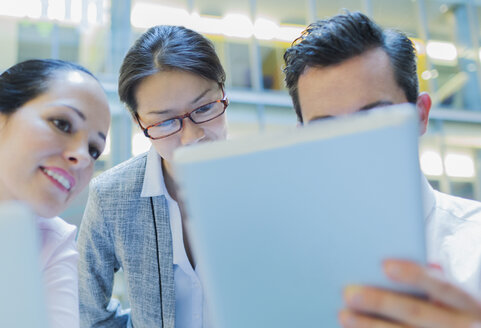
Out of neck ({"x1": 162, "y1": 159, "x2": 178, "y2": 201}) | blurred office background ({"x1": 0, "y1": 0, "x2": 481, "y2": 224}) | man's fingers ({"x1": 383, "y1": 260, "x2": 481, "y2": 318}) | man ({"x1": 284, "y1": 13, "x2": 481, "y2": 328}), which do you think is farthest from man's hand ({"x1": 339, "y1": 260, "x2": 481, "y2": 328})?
blurred office background ({"x1": 0, "y1": 0, "x2": 481, "y2": 224})

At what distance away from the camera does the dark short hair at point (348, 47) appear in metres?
1.22

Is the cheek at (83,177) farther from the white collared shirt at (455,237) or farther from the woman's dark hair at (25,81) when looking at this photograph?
the white collared shirt at (455,237)

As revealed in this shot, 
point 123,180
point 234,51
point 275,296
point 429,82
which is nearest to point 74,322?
point 123,180

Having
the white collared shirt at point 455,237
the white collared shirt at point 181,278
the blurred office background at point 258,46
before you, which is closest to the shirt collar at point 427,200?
the white collared shirt at point 455,237

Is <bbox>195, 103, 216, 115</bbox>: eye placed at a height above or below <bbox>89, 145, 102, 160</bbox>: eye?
above

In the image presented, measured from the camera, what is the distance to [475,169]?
6.16m

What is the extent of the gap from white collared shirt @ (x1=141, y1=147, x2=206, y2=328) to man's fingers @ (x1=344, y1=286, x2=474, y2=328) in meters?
0.98

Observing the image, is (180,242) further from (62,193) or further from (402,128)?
(402,128)

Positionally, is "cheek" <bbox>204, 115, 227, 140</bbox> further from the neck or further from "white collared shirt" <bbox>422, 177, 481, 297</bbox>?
"white collared shirt" <bbox>422, 177, 481, 297</bbox>

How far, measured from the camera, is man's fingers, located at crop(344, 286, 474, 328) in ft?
1.56

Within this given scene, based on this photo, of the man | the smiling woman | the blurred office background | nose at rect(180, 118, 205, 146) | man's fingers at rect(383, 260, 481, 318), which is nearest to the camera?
man's fingers at rect(383, 260, 481, 318)

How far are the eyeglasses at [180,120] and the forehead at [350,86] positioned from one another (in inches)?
11.3

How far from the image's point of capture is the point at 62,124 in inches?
41.2

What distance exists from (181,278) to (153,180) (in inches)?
13.3
